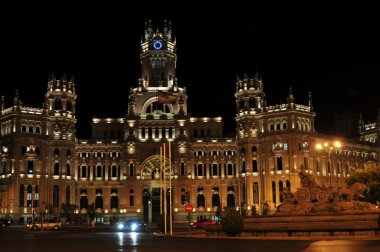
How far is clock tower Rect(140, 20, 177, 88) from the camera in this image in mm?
147500

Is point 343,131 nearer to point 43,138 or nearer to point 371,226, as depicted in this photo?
point 43,138

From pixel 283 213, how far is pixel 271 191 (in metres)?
68.1

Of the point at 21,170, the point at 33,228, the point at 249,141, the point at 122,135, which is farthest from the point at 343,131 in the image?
the point at 33,228

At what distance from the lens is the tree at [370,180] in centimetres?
9256

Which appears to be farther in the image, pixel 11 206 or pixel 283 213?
pixel 11 206

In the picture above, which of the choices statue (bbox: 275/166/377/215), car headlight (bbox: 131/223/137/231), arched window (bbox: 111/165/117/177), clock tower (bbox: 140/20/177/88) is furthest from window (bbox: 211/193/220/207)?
statue (bbox: 275/166/377/215)

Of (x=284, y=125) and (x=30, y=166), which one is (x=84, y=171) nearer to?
(x=30, y=166)

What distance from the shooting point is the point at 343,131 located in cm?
17200

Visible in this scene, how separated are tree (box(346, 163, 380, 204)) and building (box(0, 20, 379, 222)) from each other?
26.4 m

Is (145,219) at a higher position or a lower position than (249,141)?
lower

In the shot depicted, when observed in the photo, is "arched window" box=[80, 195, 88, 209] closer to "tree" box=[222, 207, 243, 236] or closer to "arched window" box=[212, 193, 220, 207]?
"arched window" box=[212, 193, 220, 207]

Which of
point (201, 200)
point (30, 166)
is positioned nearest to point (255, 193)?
point (201, 200)

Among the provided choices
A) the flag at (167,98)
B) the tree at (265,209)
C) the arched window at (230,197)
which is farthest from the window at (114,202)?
the tree at (265,209)

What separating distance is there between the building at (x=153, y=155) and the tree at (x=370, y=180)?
26436 mm
